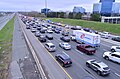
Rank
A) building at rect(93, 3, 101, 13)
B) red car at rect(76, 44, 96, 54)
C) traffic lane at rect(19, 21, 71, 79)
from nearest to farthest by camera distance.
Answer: traffic lane at rect(19, 21, 71, 79) < red car at rect(76, 44, 96, 54) < building at rect(93, 3, 101, 13)

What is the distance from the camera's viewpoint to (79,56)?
2817 centimetres

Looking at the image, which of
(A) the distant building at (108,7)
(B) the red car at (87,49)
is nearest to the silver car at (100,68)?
(B) the red car at (87,49)

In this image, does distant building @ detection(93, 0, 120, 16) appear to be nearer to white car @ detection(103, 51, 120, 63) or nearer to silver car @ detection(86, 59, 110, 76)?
white car @ detection(103, 51, 120, 63)

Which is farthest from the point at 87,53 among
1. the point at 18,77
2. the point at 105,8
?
the point at 105,8

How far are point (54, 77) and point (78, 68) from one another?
172 inches

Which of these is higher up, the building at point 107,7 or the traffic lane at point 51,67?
the building at point 107,7

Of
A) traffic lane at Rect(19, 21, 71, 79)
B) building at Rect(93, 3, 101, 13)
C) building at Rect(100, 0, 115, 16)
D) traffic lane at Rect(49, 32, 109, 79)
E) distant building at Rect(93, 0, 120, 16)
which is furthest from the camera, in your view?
building at Rect(93, 3, 101, 13)

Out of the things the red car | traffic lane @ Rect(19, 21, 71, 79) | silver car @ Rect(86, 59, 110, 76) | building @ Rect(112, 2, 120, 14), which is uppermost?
building @ Rect(112, 2, 120, 14)

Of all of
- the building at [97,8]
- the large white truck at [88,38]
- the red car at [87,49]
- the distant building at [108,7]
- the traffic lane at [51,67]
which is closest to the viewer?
the traffic lane at [51,67]

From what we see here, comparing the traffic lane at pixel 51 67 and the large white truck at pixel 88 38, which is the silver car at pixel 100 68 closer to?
the traffic lane at pixel 51 67

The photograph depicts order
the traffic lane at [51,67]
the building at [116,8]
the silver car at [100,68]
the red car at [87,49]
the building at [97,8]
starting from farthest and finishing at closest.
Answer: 1. the building at [97,8]
2. the building at [116,8]
3. the red car at [87,49]
4. the traffic lane at [51,67]
5. the silver car at [100,68]

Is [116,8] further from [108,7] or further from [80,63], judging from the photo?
[80,63]

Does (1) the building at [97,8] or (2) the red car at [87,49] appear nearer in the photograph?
(2) the red car at [87,49]

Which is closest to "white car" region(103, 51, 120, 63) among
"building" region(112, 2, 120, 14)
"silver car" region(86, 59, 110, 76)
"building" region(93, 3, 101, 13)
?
"silver car" region(86, 59, 110, 76)
